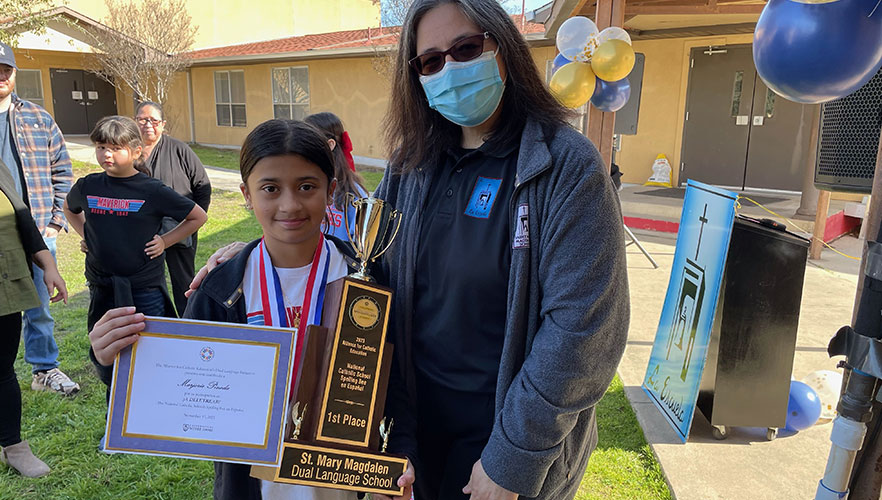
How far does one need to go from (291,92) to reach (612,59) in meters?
14.8

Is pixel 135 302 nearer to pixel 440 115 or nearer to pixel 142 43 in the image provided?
pixel 440 115

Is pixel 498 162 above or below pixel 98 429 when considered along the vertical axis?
above

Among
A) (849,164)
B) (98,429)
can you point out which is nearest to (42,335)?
(98,429)

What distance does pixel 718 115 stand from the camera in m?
10.9

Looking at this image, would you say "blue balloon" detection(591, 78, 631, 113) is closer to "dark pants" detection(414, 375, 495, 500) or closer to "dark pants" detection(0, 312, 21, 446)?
"dark pants" detection(414, 375, 495, 500)

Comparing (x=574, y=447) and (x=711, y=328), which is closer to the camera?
(x=574, y=447)

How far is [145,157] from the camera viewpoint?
14.1 ft

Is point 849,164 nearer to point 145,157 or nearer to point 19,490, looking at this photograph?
point 19,490

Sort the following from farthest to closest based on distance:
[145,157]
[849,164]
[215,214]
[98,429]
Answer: [215,214]
[145,157]
[98,429]
[849,164]

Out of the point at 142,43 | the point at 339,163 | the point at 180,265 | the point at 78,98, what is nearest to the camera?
the point at 339,163

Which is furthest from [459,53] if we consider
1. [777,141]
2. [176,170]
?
[777,141]

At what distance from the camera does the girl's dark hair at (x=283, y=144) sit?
5.26ft

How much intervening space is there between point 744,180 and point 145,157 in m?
10.3

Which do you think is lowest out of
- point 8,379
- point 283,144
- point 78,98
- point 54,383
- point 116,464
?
point 116,464
